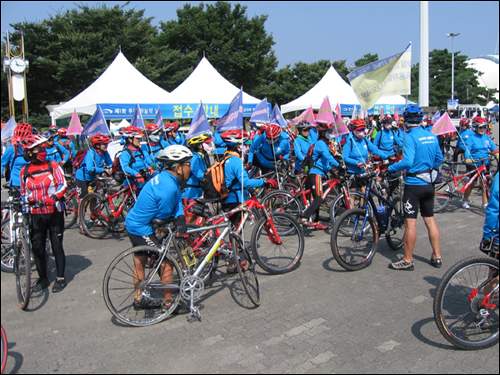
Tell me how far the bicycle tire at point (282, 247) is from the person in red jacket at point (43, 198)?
99.2 inches

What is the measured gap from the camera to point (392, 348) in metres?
3.65

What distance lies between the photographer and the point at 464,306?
12.3 feet

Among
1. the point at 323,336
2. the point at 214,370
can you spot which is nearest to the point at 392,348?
the point at 323,336

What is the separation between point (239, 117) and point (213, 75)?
1129cm

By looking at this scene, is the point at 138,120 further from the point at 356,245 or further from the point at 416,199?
the point at 416,199

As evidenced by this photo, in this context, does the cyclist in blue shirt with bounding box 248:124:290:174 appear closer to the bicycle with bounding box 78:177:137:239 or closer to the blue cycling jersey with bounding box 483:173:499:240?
the bicycle with bounding box 78:177:137:239

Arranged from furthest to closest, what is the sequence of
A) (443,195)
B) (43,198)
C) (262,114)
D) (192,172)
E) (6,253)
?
(443,195)
(262,114)
(192,172)
(6,253)
(43,198)

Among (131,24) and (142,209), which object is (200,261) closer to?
(142,209)

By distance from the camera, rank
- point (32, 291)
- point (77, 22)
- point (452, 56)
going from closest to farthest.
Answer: point (32, 291) < point (77, 22) < point (452, 56)

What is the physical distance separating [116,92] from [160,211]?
35.4 ft

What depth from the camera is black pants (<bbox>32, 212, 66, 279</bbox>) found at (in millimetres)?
5125

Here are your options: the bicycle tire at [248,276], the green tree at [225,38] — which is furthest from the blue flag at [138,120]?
the green tree at [225,38]

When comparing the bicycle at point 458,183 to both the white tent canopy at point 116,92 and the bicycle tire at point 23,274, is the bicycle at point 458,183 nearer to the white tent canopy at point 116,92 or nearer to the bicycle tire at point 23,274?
the bicycle tire at point 23,274

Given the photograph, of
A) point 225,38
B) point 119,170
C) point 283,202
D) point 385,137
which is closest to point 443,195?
point 385,137
